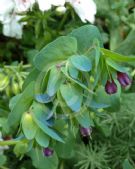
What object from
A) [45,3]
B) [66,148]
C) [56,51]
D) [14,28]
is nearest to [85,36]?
[56,51]

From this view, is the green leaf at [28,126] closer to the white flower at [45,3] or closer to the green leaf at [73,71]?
the green leaf at [73,71]

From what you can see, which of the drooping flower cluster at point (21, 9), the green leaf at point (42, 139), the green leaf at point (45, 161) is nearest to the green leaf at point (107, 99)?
the green leaf at point (42, 139)

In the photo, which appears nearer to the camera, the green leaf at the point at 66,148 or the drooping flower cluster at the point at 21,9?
the green leaf at the point at 66,148

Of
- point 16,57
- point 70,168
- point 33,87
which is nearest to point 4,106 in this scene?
point 70,168

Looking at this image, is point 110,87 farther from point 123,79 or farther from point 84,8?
point 84,8

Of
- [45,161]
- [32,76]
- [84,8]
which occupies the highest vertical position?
[32,76]

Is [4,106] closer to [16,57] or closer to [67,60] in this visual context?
[16,57]
